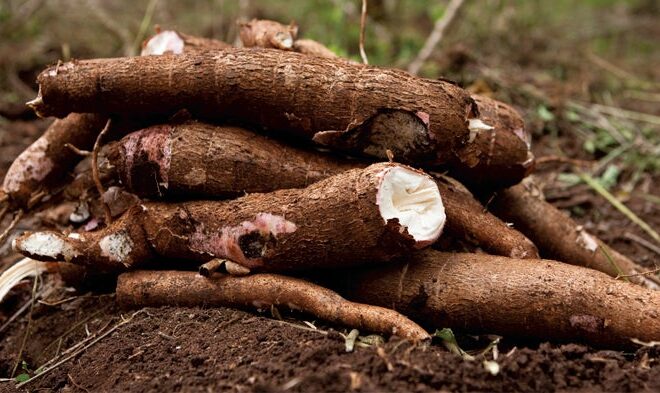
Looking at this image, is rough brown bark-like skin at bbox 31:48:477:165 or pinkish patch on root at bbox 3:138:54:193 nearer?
rough brown bark-like skin at bbox 31:48:477:165

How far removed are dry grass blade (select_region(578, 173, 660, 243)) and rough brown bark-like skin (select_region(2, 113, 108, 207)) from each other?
258cm

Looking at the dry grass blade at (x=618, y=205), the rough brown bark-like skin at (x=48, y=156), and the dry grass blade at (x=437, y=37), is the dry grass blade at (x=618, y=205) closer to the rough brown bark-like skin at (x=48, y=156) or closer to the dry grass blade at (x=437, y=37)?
the dry grass blade at (x=437, y=37)

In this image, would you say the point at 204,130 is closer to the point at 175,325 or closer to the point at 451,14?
the point at 175,325

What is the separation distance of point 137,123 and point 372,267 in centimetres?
108

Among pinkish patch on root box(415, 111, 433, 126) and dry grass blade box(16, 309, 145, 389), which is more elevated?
pinkish patch on root box(415, 111, 433, 126)

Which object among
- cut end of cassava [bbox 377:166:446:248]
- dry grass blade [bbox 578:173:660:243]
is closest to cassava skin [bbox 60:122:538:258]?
cut end of cassava [bbox 377:166:446:248]

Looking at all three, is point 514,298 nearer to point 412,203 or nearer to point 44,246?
point 412,203

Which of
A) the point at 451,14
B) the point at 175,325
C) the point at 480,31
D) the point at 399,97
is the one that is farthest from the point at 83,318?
the point at 480,31

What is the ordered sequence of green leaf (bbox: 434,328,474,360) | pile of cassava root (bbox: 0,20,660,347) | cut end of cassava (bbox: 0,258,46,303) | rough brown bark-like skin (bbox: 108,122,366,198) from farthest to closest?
cut end of cassava (bbox: 0,258,46,303)
rough brown bark-like skin (bbox: 108,122,366,198)
pile of cassava root (bbox: 0,20,660,347)
green leaf (bbox: 434,328,474,360)

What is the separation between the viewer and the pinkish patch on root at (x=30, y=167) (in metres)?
2.67

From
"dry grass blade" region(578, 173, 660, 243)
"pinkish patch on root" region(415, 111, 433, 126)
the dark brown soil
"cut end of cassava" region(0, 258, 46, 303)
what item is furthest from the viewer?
"dry grass blade" region(578, 173, 660, 243)

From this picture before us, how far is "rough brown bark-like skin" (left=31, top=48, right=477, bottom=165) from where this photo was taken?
2.16 m

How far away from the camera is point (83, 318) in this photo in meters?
2.50

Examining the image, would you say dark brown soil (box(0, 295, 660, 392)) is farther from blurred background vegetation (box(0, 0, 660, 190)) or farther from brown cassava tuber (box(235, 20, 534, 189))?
blurred background vegetation (box(0, 0, 660, 190))
